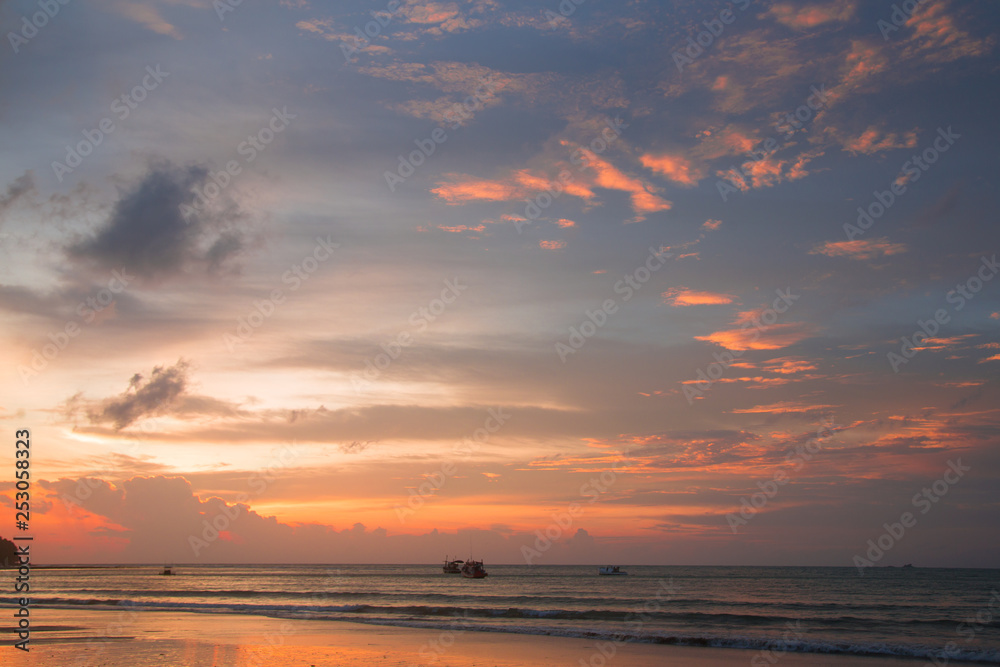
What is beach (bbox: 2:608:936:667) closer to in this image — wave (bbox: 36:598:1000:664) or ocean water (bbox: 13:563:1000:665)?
wave (bbox: 36:598:1000:664)

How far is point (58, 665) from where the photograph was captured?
22.6 metres

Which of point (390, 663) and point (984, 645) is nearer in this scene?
point (390, 663)

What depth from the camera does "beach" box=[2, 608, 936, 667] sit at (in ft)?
79.4

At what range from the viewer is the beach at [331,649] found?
24188 millimetres

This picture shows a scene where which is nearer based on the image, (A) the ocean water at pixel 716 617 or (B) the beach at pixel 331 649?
(B) the beach at pixel 331 649

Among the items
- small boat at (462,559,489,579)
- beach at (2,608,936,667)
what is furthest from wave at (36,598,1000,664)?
small boat at (462,559,489,579)

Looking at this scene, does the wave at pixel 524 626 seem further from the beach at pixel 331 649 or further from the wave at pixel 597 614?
the beach at pixel 331 649

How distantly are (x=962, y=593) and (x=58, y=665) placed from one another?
97527mm

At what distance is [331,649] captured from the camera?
1077 inches

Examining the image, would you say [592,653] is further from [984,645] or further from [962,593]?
[962,593]

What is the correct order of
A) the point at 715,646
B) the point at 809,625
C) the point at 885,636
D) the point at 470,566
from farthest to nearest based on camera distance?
the point at 470,566, the point at 809,625, the point at 885,636, the point at 715,646

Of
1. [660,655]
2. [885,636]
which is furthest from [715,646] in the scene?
[885,636]

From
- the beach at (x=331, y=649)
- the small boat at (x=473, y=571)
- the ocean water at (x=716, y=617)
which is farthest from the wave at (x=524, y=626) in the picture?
the small boat at (x=473, y=571)

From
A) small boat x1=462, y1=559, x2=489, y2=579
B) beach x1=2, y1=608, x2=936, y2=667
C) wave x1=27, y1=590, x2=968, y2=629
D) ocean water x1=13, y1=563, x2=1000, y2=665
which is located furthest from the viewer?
small boat x1=462, y1=559, x2=489, y2=579
